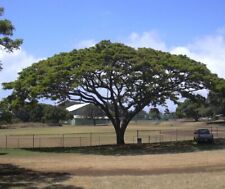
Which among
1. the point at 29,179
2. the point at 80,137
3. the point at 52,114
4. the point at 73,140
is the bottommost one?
the point at 29,179

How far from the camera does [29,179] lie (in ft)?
77.9

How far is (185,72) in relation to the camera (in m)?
45.2

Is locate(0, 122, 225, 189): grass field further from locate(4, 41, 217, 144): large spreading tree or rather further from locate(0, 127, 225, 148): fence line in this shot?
locate(0, 127, 225, 148): fence line

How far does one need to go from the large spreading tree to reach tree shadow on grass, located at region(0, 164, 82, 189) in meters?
15.3

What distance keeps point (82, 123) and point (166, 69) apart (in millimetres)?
151926

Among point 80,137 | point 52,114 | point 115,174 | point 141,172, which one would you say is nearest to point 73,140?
point 80,137

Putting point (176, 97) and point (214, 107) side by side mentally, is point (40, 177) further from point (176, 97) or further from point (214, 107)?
point (214, 107)

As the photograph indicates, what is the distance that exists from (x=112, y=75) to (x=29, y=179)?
72.3 ft

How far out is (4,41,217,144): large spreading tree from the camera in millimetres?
43250

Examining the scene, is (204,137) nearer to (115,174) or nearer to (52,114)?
(115,174)

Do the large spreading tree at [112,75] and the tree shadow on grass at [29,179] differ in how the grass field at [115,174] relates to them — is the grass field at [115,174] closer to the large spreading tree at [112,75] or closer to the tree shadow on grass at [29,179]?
the tree shadow on grass at [29,179]

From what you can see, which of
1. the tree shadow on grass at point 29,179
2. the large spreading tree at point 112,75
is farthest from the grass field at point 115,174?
the large spreading tree at point 112,75

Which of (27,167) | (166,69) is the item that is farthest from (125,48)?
(27,167)

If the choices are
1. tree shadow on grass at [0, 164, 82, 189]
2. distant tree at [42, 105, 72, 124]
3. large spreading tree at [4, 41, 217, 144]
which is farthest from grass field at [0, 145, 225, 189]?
distant tree at [42, 105, 72, 124]
